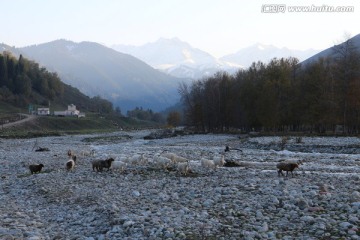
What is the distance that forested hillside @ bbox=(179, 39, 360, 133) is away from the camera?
57250mm

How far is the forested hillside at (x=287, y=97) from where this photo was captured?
5725 centimetres

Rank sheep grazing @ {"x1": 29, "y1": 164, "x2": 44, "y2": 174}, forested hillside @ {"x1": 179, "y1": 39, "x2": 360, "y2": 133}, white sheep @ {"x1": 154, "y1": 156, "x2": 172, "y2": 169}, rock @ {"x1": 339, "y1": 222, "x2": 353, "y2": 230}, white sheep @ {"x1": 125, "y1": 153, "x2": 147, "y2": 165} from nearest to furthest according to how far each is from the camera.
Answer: rock @ {"x1": 339, "y1": 222, "x2": 353, "y2": 230} < sheep grazing @ {"x1": 29, "y1": 164, "x2": 44, "y2": 174} < white sheep @ {"x1": 154, "y1": 156, "x2": 172, "y2": 169} < white sheep @ {"x1": 125, "y1": 153, "x2": 147, "y2": 165} < forested hillside @ {"x1": 179, "y1": 39, "x2": 360, "y2": 133}

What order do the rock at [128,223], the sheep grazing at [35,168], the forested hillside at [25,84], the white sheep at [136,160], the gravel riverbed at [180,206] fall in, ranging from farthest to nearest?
1. the forested hillside at [25,84]
2. the white sheep at [136,160]
3. the sheep grazing at [35,168]
4. the rock at [128,223]
5. the gravel riverbed at [180,206]

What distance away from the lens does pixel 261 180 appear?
58.2ft

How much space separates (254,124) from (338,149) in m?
39.5

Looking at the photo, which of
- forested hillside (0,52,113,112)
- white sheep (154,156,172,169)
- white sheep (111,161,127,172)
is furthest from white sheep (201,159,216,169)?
forested hillside (0,52,113,112)

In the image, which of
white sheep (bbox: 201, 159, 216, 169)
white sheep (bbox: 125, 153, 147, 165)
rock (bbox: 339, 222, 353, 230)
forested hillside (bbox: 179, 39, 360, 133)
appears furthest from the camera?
forested hillside (bbox: 179, 39, 360, 133)

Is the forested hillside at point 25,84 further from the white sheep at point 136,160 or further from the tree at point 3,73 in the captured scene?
the white sheep at point 136,160

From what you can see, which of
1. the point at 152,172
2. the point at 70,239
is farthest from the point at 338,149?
the point at 70,239

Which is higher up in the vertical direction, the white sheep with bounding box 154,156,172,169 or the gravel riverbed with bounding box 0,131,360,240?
the white sheep with bounding box 154,156,172,169

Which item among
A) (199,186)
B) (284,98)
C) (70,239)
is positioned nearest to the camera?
(70,239)

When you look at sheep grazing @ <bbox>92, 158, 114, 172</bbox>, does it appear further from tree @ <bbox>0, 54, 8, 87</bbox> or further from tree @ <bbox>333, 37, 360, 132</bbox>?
tree @ <bbox>0, 54, 8, 87</bbox>

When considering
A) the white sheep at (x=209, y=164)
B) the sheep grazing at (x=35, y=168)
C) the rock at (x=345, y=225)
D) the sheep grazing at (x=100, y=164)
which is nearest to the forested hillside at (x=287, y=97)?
the white sheep at (x=209, y=164)

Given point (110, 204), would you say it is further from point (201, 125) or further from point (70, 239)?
point (201, 125)
